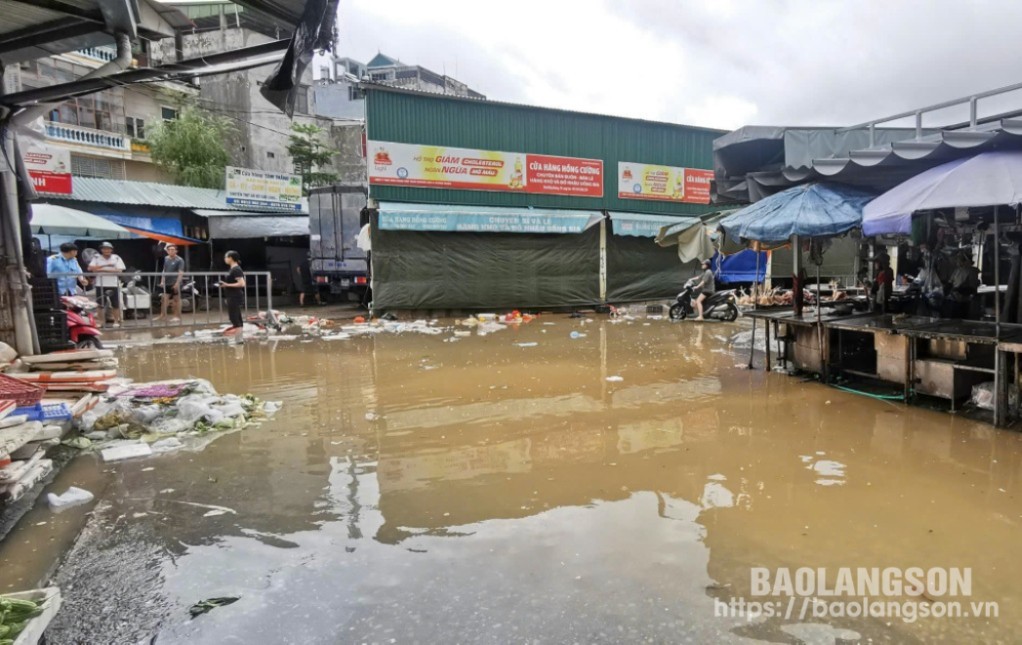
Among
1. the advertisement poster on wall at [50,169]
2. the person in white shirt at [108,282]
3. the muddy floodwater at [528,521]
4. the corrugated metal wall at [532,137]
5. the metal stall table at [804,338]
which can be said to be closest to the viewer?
the muddy floodwater at [528,521]

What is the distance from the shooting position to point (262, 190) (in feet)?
69.5

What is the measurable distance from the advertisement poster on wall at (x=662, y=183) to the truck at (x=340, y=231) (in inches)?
302

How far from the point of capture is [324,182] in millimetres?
27281

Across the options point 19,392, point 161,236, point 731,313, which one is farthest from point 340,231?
point 19,392

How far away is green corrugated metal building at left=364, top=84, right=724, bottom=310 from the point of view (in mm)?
15508

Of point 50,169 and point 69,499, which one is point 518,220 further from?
point 69,499

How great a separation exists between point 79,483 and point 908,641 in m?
5.29

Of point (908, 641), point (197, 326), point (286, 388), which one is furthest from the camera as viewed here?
point (197, 326)

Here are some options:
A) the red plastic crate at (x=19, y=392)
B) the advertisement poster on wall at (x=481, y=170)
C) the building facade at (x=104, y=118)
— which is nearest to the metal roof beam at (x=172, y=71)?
the red plastic crate at (x=19, y=392)

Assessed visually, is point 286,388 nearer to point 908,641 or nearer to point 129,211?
point 908,641

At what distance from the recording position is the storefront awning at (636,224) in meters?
18.0

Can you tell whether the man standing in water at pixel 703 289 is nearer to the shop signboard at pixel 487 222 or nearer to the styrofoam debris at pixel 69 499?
the shop signboard at pixel 487 222

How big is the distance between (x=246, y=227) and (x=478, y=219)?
9.08m

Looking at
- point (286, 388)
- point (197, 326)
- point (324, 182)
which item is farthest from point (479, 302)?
point (324, 182)
